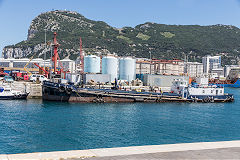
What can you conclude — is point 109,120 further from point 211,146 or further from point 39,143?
point 211,146

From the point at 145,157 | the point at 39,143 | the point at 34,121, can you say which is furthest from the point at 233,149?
the point at 34,121

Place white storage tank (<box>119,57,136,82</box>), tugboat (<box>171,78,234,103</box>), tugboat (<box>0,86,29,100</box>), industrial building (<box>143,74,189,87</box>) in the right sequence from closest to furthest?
tugboat (<box>0,86,29,100</box>)
tugboat (<box>171,78,234,103</box>)
industrial building (<box>143,74,189,87</box>)
white storage tank (<box>119,57,136,82</box>)

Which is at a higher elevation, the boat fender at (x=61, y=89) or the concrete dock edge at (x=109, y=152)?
the boat fender at (x=61, y=89)

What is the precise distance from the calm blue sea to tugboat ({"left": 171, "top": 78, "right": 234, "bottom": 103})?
1430 cm

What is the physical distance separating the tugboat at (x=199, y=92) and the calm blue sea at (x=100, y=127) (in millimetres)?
14302

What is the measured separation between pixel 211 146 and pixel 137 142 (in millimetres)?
12676

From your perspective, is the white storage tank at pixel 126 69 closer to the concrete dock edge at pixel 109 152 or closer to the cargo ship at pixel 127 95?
the cargo ship at pixel 127 95

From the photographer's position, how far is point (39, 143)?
2897cm

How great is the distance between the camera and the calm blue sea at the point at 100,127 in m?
29.4

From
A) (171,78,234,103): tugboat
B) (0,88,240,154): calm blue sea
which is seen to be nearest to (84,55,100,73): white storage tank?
(171,78,234,103): tugboat

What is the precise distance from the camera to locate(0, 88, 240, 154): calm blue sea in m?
29.4

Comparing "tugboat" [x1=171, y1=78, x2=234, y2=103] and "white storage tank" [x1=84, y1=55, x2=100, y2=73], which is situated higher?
"white storage tank" [x1=84, y1=55, x2=100, y2=73]

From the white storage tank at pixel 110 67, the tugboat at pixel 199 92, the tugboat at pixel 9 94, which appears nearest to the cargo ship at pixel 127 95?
the tugboat at pixel 199 92

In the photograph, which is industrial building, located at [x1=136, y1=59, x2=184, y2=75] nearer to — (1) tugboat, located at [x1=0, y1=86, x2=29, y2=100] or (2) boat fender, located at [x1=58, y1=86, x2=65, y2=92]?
(2) boat fender, located at [x1=58, y1=86, x2=65, y2=92]
